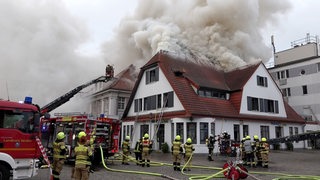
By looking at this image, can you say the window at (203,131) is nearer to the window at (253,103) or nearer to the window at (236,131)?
the window at (236,131)

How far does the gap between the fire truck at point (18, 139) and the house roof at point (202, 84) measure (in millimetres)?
15100

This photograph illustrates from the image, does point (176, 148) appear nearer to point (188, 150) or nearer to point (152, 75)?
point (188, 150)

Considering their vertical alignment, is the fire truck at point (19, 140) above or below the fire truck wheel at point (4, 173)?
above

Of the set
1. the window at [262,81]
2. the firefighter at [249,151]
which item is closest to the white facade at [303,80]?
the window at [262,81]

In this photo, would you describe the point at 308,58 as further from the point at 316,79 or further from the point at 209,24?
the point at 209,24

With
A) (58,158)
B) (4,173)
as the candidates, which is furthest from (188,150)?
(4,173)

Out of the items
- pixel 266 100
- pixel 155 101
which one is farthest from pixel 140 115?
pixel 266 100

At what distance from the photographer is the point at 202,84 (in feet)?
87.2

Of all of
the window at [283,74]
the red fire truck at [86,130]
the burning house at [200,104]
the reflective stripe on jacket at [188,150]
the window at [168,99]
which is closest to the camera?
the reflective stripe on jacket at [188,150]

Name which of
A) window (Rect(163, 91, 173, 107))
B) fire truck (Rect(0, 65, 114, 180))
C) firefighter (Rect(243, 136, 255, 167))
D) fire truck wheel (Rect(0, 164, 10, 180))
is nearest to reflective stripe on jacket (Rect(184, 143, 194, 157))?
firefighter (Rect(243, 136, 255, 167))

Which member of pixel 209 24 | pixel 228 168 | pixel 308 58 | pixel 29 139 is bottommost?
pixel 228 168

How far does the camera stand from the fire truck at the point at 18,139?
9023 millimetres

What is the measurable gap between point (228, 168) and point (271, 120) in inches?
803

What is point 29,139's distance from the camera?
9.62m
